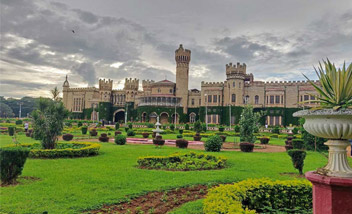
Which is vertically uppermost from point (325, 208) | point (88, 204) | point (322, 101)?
point (322, 101)

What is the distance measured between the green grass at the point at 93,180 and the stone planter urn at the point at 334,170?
4949mm

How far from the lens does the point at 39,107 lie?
1519cm

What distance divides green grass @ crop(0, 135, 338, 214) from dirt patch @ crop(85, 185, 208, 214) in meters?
0.31

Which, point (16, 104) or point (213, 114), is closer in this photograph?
point (213, 114)

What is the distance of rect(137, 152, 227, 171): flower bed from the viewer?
1192 centimetres

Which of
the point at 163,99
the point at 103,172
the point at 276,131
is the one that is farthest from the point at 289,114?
the point at 103,172

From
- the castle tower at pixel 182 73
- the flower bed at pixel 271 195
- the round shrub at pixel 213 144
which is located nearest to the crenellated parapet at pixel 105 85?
the castle tower at pixel 182 73

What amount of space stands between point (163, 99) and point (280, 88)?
23690 mm

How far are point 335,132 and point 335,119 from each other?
205 mm

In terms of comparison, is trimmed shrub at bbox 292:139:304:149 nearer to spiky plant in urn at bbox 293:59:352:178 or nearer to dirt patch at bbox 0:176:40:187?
spiky plant in urn at bbox 293:59:352:178

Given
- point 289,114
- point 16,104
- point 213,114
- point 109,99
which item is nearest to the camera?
point 289,114

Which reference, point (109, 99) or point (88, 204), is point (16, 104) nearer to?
point (109, 99)

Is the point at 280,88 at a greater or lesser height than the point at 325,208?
greater

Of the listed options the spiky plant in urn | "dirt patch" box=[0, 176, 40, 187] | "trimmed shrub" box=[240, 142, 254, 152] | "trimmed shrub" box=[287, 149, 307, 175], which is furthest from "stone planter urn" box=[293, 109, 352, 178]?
"trimmed shrub" box=[240, 142, 254, 152]
